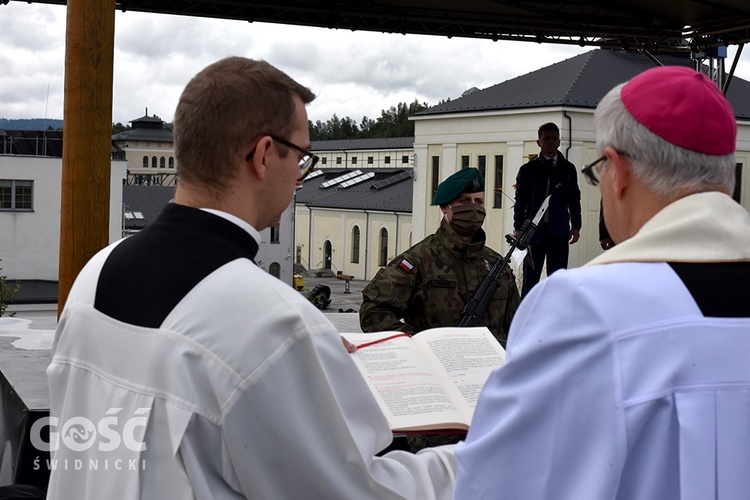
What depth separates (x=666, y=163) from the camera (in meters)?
1.66

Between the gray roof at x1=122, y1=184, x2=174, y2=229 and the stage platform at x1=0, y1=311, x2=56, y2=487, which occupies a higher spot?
the gray roof at x1=122, y1=184, x2=174, y2=229

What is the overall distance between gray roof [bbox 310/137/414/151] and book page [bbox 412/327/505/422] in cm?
8233

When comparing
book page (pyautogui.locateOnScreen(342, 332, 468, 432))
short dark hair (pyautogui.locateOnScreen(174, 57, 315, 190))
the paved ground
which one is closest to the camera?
short dark hair (pyautogui.locateOnScreen(174, 57, 315, 190))

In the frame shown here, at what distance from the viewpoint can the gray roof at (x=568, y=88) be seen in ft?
153

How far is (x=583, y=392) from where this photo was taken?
5.05 feet

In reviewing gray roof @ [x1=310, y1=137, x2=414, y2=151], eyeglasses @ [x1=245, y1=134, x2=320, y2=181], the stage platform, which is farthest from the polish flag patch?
gray roof @ [x1=310, y1=137, x2=414, y2=151]

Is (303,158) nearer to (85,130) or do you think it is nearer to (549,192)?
(85,130)

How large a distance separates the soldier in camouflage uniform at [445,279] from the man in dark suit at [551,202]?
3907 millimetres

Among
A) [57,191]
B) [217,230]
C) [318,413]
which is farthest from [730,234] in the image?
[57,191]

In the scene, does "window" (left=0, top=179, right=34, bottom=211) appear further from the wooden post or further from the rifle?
the rifle

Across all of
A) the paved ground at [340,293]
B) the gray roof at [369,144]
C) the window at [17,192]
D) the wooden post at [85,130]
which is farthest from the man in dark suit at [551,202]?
the gray roof at [369,144]

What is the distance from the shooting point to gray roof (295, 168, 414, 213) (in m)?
68.1

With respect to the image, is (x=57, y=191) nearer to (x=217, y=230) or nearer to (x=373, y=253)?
(x=373, y=253)

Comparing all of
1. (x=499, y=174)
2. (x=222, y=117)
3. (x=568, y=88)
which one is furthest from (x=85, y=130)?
(x=499, y=174)
